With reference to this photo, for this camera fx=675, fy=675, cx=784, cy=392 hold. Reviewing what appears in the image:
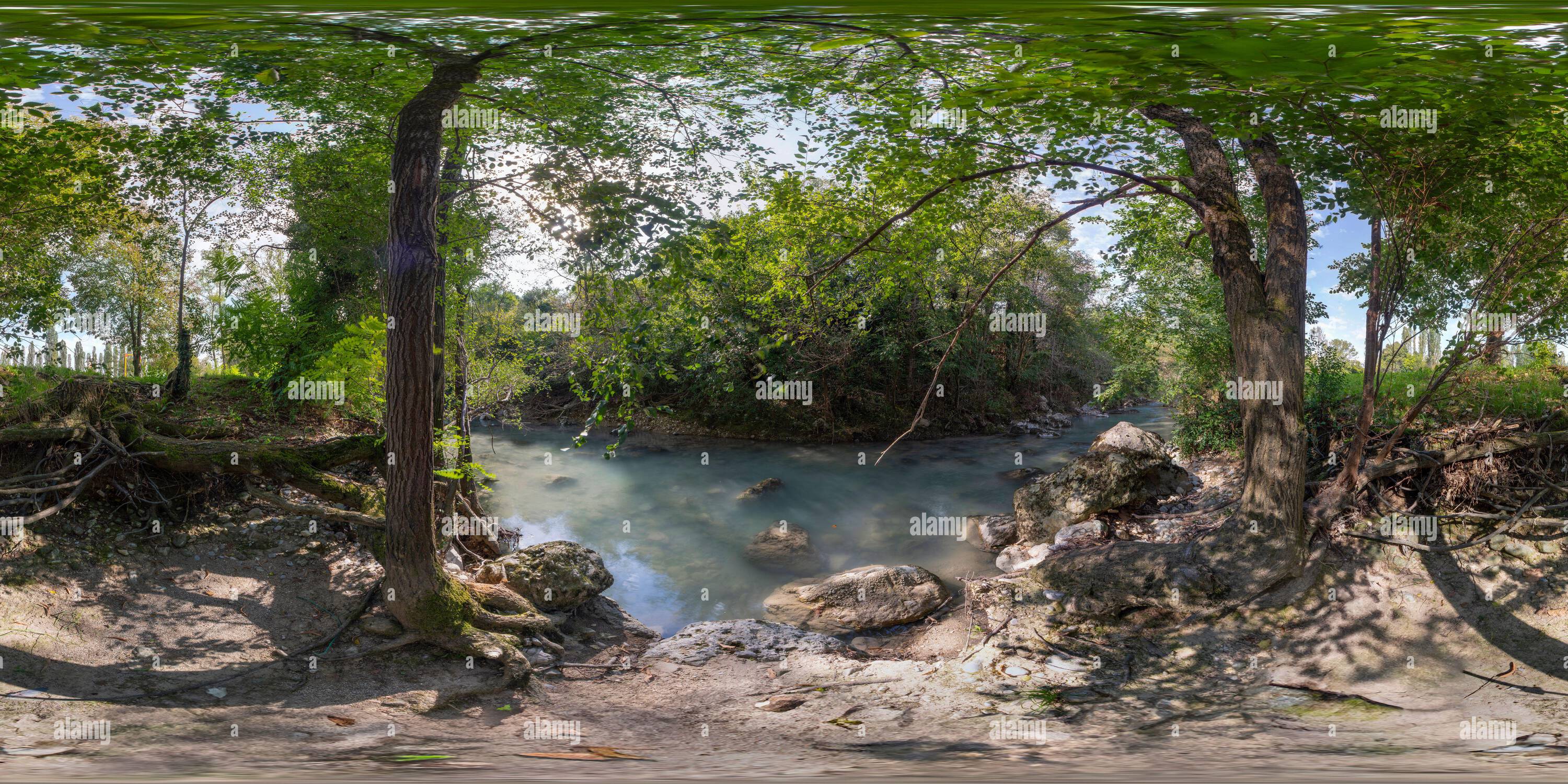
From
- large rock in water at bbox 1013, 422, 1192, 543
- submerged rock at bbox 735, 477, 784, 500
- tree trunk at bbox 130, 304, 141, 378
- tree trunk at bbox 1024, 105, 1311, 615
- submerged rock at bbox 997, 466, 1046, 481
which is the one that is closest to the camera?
tree trunk at bbox 130, 304, 141, 378

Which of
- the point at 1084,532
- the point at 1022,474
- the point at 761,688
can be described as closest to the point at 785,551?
the point at 1084,532

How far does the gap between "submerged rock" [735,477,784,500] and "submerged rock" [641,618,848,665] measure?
12.5 ft

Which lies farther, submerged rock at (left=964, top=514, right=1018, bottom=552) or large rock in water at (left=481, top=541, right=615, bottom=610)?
submerged rock at (left=964, top=514, right=1018, bottom=552)

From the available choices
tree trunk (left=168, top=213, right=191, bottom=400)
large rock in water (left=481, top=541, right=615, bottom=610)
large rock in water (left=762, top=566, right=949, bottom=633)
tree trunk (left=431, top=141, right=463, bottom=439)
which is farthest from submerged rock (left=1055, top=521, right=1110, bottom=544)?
tree trunk (left=168, top=213, right=191, bottom=400)

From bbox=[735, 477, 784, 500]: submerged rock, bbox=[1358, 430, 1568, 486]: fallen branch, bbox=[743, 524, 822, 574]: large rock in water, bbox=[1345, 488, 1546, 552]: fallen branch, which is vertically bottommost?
bbox=[735, 477, 784, 500]: submerged rock

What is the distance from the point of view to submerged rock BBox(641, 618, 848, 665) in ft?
12.4

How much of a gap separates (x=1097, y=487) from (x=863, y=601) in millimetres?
2724

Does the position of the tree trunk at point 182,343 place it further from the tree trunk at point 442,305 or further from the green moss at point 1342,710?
the green moss at point 1342,710

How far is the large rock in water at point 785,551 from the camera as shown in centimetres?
590

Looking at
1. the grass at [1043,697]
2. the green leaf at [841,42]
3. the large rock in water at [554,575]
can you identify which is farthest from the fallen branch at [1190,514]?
the green leaf at [841,42]

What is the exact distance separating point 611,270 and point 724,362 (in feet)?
23.3

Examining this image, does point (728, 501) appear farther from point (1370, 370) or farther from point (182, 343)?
point (1370, 370)

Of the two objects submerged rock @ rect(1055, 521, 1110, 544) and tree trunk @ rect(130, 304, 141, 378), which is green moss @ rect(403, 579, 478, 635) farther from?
submerged rock @ rect(1055, 521, 1110, 544)

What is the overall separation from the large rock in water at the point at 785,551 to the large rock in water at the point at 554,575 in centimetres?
181
